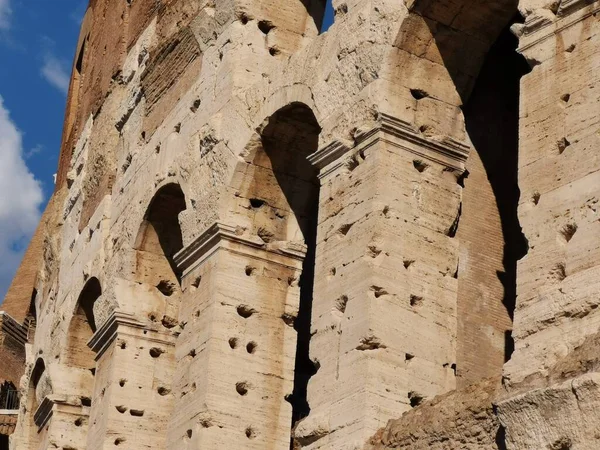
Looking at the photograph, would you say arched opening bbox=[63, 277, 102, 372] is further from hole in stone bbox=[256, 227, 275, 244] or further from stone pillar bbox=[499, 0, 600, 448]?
stone pillar bbox=[499, 0, 600, 448]

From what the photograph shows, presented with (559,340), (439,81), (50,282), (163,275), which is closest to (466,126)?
(439,81)

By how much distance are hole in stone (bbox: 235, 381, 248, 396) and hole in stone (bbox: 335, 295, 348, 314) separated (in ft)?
5.99

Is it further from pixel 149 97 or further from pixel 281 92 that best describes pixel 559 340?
pixel 149 97

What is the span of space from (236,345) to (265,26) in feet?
9.27

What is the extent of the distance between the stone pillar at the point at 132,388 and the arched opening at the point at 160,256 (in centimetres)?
26

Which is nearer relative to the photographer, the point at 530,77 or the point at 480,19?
the point at 530,77

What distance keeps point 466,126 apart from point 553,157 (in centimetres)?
241

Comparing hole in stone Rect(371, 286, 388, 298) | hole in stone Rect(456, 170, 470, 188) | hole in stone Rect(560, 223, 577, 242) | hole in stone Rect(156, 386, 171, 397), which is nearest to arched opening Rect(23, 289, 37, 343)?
hole in stone Rect(156, 386, 171, 397)

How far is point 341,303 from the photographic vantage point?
34.1ft

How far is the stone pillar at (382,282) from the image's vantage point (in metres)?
9.91

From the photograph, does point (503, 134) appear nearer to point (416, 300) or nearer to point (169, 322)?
point (416, 300)

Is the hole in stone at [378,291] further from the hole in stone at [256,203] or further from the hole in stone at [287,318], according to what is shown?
the hole in stone at [256,203]

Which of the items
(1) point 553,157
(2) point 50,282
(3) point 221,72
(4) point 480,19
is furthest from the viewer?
(2) point 50,282

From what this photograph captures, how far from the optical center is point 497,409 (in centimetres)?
823
